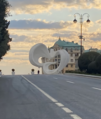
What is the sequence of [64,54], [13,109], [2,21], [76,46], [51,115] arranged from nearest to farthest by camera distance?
[51,115], [13,109], [2,21], [64,54], [76,46]

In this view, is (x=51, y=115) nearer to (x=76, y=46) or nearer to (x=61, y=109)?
(x=61, y=109)

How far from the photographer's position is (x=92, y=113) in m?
8.89

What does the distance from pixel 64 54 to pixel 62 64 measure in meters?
2.49

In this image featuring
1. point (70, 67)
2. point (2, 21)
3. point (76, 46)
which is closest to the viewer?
point (2, 21)

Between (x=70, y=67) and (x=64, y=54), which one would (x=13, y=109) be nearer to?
(x=64, y=54)

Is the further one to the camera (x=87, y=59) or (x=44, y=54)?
(x=44, y=54)

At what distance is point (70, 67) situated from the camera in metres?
139

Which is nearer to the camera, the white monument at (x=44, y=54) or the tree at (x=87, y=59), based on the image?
the tree at (x=87, y=59)

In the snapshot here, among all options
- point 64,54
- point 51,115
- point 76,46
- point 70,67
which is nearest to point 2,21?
point 51,115

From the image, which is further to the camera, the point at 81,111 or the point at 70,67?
the point at 70,67

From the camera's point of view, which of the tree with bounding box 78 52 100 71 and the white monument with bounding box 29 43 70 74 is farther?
the white monument with bounding box 29 43 70 74

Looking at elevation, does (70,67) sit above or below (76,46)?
below

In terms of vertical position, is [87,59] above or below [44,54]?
below

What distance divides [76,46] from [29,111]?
140 metres
